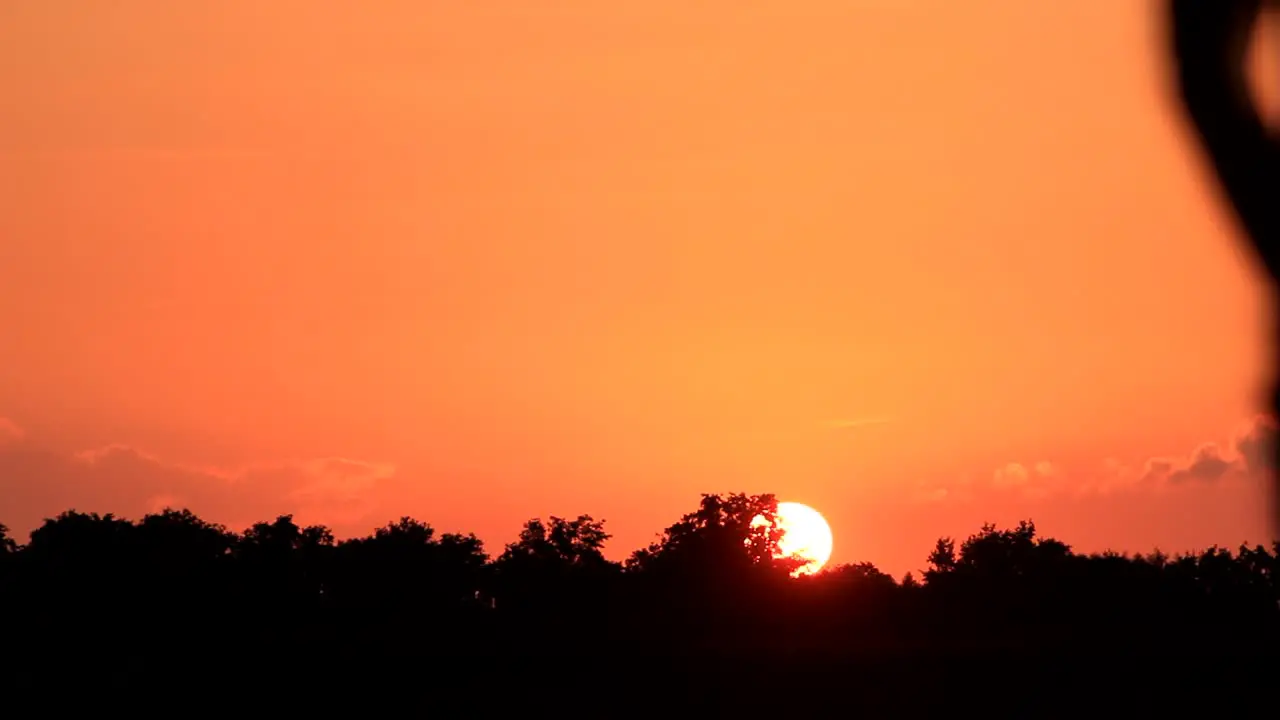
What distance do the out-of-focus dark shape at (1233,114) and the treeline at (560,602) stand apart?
188 ft

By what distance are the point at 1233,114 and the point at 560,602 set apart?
230 feet

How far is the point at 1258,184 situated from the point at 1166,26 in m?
0.22

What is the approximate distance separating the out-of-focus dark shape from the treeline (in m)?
57.4

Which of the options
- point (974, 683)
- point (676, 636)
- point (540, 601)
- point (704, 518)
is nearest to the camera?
point (974, 683)

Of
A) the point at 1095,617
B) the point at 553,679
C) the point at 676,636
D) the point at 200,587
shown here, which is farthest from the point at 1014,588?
the point at 200,587

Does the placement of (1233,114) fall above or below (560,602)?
below

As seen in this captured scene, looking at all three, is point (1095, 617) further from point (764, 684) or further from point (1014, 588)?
point (764, 684)

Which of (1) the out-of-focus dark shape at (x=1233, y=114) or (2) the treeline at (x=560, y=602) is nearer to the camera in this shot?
(1) the out-of-focus dark shape at (x=1233, y=114)

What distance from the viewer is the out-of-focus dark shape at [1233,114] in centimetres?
172

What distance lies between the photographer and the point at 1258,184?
1750 mm

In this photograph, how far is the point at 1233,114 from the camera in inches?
70.1

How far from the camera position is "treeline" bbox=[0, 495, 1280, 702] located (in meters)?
61.3

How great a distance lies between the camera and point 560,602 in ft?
232

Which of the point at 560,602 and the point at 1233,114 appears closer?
the point at 1233,114
